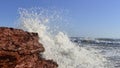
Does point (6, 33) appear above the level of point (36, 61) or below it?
above

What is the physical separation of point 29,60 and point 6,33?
1.06m

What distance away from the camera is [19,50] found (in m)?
8.03

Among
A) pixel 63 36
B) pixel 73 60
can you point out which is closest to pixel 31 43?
pixel 73 60

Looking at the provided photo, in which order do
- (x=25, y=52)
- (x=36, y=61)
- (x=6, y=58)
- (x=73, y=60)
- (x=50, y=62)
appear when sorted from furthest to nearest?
1. (x=73, y=60)
2. (x=50, y=62)
3. (x=36, y=61)
4. (x=25, y=52)
5. (x=6, y=58)

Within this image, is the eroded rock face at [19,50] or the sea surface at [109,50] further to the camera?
the sea surface at [109,50]

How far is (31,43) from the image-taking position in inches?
343

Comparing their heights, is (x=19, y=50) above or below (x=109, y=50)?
above

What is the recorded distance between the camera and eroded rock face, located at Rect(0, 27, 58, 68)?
7676 millimetres

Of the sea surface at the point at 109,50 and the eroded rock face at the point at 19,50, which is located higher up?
the eroded rock face at the point at 19,50

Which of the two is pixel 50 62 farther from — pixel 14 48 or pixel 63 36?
pixel 63 36

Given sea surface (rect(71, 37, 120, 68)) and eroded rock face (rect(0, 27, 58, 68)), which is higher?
eroded rock face (rect(0, 27, 58, 68))

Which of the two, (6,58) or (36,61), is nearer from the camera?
(6,58)

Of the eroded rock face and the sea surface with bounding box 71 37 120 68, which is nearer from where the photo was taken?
the eroded rock face

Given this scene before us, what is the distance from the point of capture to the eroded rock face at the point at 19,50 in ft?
25.2
